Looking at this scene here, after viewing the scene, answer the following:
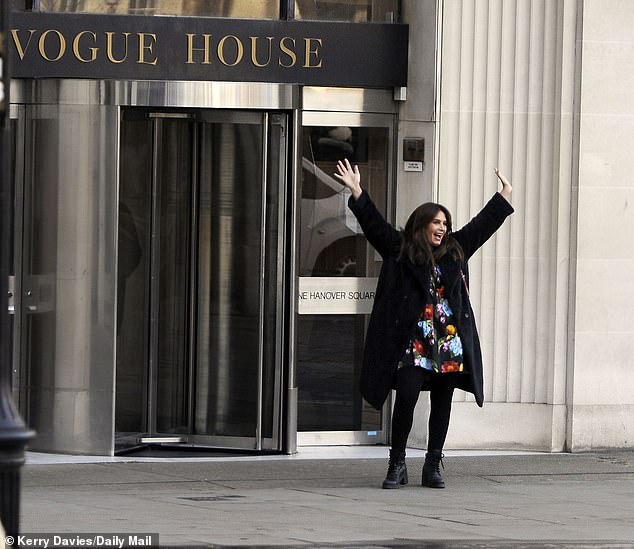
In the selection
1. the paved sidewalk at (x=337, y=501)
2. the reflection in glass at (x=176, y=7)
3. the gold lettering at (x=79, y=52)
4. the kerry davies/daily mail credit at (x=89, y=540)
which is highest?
the reflection in glass at (x=176, y=7)

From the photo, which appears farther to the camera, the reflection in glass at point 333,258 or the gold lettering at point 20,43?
the reflection in glass at point 333,258

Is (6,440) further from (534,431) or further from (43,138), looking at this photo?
(534,431)

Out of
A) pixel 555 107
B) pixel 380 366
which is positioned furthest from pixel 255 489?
pixel 555 107

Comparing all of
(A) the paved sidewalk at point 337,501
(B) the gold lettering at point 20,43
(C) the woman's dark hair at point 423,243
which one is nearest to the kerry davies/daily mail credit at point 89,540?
(A) the paved sidewalk at point 337,501

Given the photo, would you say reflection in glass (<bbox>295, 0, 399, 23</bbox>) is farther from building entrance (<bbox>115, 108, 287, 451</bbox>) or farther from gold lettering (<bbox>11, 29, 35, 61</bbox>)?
gold lettering (<bbox>11, 29, 35, 61</bbox>)

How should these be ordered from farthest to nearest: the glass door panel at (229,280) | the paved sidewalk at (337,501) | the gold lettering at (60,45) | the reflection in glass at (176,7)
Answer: the glass door panel at (229,280)
the reflection in glass at (176,7)
the gold lettering at (60,45)
the paved sidewalk at (337,501)

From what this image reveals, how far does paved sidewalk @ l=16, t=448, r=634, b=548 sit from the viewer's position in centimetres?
709

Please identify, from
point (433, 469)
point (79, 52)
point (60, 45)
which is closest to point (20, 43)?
point (60, 45)

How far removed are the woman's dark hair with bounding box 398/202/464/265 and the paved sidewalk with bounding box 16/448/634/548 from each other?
4.43ft

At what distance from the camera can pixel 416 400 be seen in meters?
8.85

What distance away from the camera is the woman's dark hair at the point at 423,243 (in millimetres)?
8727

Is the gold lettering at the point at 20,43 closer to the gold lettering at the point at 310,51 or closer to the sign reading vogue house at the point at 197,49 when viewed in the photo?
the sign reading vogue house at the point at 197,49

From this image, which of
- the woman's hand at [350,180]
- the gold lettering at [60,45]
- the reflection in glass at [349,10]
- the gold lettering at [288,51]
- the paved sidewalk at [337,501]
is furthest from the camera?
the reflection in glass at [349,10]

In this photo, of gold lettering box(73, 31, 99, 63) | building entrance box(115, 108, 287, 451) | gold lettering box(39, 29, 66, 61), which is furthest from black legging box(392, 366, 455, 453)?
gold lettering box(39, 29, 66, 61)
